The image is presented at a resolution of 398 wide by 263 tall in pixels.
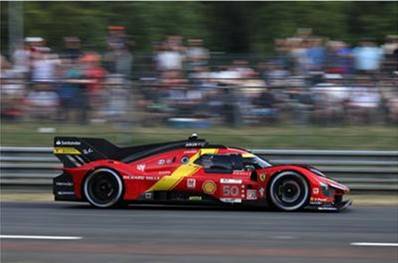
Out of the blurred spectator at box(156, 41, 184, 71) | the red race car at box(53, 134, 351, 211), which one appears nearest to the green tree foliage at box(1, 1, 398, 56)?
the blurred spectator at box(156, 41, 184, 71)

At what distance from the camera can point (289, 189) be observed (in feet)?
34.9

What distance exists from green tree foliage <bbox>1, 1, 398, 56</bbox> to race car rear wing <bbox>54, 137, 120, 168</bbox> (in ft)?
36.7

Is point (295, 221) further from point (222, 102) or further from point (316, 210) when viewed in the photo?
point (222, 102)

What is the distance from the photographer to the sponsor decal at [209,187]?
10688 mm

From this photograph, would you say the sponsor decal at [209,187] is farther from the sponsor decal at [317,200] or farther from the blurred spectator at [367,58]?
the blurred spectator at [367,58]

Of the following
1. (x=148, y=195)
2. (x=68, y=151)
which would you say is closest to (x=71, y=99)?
(x=68, y=151)

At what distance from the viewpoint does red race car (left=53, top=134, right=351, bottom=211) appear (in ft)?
34.8

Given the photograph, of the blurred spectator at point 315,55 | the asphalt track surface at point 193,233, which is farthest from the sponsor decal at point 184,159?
the blurred spectator at point 315,55

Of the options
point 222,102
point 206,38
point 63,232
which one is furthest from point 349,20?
point 63,232

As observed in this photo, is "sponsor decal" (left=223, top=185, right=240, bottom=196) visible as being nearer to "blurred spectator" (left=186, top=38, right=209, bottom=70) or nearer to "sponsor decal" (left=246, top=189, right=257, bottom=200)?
"sponsor decal" (left=246, top=189, right=257, bottom=200)

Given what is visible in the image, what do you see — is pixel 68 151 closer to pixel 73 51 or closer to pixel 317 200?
pixel 317 200

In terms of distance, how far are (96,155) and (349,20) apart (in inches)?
526

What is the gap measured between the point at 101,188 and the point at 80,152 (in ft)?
2.06

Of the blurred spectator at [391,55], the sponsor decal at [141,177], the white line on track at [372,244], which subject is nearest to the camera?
the white line on track at [372,244]
